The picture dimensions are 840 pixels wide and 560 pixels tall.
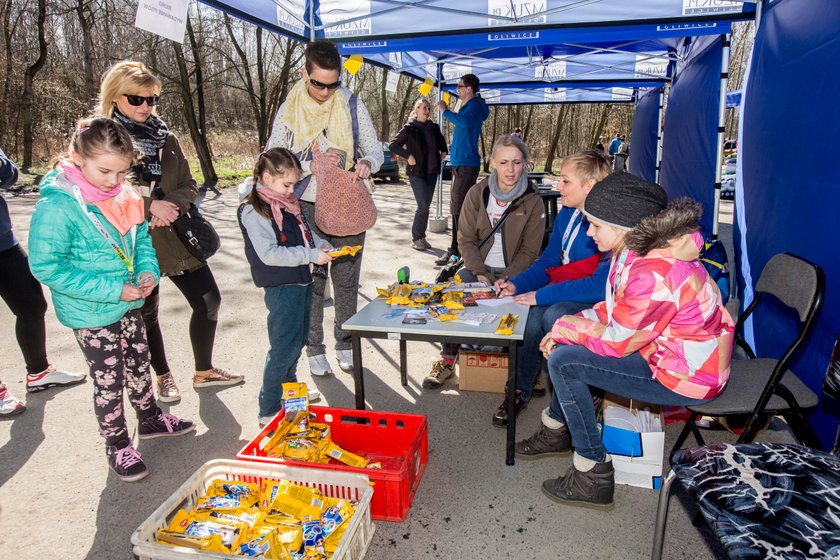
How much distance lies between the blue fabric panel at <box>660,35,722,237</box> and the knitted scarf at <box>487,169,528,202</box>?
78.4 inches

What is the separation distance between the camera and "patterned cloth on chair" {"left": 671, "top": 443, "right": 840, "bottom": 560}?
1315 millimetres

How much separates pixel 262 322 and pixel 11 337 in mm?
1839

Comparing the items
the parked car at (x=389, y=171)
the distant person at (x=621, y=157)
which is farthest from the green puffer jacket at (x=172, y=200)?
the distant person at (x=621, y=157)

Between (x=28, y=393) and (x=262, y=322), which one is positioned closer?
(x=28, y=393)

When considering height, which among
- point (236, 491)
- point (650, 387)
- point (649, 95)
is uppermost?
point (649, 95)

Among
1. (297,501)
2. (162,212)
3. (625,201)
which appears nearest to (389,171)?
(162,212)

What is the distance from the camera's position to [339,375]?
3516 mm

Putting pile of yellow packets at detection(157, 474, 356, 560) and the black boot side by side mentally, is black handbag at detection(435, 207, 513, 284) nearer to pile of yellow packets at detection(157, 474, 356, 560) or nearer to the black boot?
the black boot

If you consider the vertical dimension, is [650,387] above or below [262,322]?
above

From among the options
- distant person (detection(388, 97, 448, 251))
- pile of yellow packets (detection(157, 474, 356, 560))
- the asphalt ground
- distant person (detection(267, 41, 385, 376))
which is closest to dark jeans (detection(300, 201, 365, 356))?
Answer: distant person (detection(267, 41, 385, 376))

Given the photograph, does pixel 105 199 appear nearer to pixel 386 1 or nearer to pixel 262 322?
pixel 262 322

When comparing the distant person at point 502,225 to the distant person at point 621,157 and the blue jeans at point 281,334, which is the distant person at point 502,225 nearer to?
the blue jeans at point 281,334

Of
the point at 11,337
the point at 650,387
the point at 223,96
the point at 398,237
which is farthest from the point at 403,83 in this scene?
the point at 650,387

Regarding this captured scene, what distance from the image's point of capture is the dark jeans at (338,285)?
3301 millimetres
